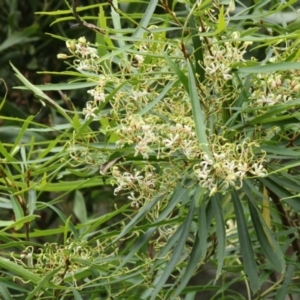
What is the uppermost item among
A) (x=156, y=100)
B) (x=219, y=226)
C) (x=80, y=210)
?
(x=156, y=100)

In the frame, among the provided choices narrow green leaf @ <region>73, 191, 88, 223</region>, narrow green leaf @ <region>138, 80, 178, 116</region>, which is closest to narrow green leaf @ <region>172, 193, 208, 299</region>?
narrow green leaf @ <region>138, 80, 178, 116</region>

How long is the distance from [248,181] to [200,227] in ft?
0.18

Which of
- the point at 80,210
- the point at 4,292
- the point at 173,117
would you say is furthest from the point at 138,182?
the point at 80,210

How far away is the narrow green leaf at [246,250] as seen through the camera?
592 millimetres

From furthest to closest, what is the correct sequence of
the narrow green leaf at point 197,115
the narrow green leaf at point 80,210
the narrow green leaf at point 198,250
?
the narrow green leaf at point 80,210
the narrow green leaf at point 198,250
the narrow green leaf at point 197,115

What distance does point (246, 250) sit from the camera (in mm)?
604

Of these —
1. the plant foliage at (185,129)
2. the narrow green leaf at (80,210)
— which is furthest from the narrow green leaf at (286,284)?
the narrow green leaf at (80,210)

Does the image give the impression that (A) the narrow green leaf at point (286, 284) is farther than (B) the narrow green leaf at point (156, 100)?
Yes

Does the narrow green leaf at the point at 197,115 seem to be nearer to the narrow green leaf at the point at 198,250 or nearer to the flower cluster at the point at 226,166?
the flower cluster at the point at 226,166

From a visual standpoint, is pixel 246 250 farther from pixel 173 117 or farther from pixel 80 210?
pixel 80 210

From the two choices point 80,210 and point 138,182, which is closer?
point 138,182

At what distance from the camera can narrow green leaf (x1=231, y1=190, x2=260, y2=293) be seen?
1.94 ft

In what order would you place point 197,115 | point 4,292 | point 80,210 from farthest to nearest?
point 80,210 → point 4,292 → point 197,115

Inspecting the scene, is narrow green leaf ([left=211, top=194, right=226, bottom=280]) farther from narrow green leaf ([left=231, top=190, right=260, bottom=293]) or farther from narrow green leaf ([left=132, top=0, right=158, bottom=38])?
narrow green leaf ([left=132, top=0, right=158, bottom=38])
